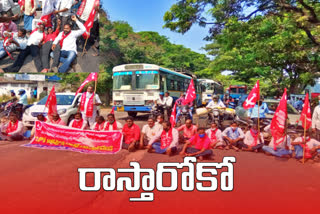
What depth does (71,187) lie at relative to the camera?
409cm

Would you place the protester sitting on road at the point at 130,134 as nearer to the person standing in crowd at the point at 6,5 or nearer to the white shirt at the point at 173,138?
the white shirt at the point at 173,138

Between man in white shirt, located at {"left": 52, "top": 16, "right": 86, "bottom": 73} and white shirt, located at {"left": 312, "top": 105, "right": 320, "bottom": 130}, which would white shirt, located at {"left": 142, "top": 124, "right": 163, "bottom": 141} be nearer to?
white shirt, located at {"left": 312, "top": 105, "right": 320, "bottom": 130}

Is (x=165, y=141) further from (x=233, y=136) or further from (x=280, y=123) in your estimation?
(x=280, y=123)

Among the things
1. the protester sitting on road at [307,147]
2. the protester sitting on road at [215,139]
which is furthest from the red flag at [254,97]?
the protester sitting on road at [307,147]

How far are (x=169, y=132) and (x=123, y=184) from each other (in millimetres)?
2483

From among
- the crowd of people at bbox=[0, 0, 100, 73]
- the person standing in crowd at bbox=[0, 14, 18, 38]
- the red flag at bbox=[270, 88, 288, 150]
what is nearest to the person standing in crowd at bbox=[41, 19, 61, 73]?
the crowd of people at bbox=[0, 0, 100, 73]

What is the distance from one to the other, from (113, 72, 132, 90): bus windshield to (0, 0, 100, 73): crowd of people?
402 cm

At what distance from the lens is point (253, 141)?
6766 mm

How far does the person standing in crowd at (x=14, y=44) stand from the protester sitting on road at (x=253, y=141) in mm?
7647

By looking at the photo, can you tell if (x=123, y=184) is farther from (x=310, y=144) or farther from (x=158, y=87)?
(x=158, y=87)

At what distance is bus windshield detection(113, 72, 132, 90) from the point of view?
44.4 ft

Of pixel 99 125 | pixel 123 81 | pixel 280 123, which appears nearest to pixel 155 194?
pixel 99 125

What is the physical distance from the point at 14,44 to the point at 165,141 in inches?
252

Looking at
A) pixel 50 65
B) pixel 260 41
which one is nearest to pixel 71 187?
pixel 50 65
